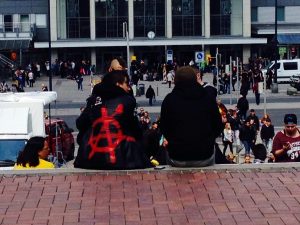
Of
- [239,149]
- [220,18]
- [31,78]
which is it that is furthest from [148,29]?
[239,149]

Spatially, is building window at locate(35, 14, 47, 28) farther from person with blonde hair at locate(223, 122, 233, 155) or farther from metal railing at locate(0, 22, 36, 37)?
person with blonde hair at locate(223, 122, 233, 155)

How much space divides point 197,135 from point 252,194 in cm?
143

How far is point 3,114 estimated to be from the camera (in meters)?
23.2

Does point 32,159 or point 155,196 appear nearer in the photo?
point 155,196

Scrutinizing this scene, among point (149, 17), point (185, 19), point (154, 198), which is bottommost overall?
point (154, 198)

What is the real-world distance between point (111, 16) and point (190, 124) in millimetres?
64634

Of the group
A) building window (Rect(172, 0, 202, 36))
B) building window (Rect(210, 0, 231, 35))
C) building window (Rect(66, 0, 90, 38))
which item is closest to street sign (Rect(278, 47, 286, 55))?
building window (Rect(210, 0, 231, 35))

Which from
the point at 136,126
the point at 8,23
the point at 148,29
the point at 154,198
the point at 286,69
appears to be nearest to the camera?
the point at 154,198

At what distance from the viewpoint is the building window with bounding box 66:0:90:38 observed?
75.2 metres

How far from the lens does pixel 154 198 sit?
31.8ft

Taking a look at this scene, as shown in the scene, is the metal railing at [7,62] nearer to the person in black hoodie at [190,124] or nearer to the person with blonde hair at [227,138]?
the person with blonde hair at [227,138]

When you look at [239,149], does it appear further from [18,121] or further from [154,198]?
[154,198]

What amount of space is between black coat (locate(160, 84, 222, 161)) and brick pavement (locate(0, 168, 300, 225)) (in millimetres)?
258

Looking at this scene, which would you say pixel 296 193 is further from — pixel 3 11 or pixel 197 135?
pixel 3 11
